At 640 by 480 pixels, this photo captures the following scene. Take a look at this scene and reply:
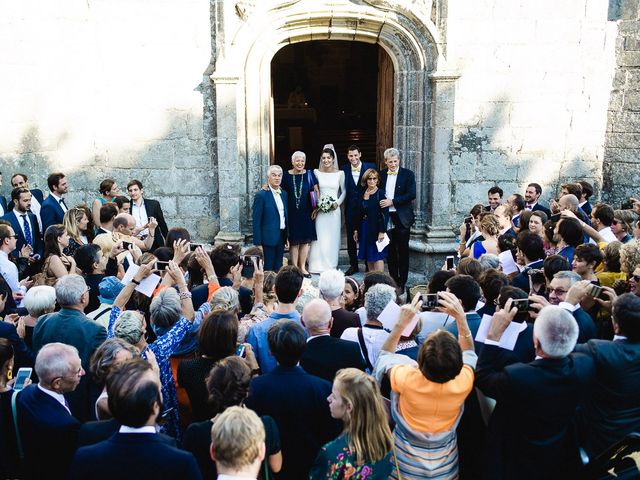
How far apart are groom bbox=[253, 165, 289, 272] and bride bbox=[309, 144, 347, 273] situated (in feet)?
1.79

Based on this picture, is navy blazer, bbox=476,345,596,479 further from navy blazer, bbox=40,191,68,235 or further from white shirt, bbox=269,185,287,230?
navy blazer, bbox=40,191,68,235

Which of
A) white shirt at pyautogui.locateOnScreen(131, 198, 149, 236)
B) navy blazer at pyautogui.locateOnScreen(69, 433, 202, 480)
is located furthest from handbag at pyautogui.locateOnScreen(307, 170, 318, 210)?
navy blazer at pyautogui.locateOnScreen(69, 433, 202, 480)

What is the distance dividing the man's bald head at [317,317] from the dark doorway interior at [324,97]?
11236 millimetres

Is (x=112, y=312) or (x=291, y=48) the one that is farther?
(x=291, y=48)

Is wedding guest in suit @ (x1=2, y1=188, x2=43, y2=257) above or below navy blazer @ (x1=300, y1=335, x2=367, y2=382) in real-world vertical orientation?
above

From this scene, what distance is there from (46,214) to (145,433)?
563cm

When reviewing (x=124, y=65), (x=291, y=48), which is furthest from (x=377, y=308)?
(x=291, y=48)

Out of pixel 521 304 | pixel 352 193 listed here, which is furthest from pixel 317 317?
pixel 352 193

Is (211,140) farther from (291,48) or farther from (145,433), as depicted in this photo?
(291,48)

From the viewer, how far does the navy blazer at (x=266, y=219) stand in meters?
8.34

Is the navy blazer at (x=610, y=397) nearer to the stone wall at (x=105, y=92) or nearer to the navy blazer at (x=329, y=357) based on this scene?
the navy blazer at (x=329, y=357)

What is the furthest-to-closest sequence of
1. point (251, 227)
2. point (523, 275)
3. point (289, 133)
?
1. point (289, 133)
2. point (251, 227)
3. point (523, 275)

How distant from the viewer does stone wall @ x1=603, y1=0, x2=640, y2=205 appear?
8844mm

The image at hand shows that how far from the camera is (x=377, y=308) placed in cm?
422
